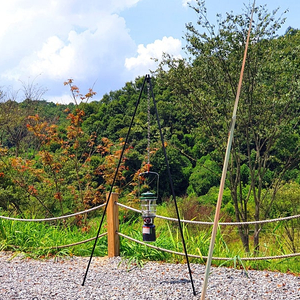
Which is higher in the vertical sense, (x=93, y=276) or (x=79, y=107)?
(x=79, y=107)

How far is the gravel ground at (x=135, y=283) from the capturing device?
353cm

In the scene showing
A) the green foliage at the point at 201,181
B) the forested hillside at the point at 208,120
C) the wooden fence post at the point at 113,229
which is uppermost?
the forested hillside at the point at 208,120

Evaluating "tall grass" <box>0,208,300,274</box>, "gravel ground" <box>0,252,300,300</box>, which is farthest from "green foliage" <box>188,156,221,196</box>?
"gravel ground" <box>0,252,300,300</box>

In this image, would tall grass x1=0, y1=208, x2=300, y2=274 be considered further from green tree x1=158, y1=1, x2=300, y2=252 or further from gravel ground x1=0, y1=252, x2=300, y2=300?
green tree x1=158, y1=1, x2=300, y2=252

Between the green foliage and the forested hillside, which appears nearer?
the forested hillside

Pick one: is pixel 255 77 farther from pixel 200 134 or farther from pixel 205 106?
pixel 200 134

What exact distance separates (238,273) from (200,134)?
5967 mm

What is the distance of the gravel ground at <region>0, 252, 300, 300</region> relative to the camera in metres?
3.53

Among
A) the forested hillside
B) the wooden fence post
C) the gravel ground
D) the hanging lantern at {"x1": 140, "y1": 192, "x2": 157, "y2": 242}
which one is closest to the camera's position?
the gravel ground

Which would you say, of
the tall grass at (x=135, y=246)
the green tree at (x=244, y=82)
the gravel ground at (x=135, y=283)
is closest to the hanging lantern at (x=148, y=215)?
the gravel ground at (x=135, y=283)

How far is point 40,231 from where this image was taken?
589cm

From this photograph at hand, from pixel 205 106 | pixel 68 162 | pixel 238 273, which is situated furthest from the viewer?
pixel 205 106

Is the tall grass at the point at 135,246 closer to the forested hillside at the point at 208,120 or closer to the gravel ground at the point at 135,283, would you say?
the gravel ground at the point at 135,283

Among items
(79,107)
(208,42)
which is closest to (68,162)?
(79,107)
